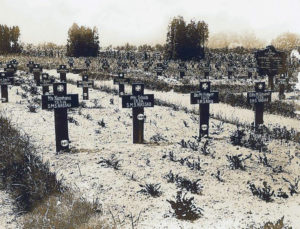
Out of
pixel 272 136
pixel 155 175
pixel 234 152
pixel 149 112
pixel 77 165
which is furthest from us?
pixel 149 112

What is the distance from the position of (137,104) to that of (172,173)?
8.55ft

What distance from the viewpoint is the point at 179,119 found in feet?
34.0

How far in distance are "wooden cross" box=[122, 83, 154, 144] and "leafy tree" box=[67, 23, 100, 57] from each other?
43361 mm

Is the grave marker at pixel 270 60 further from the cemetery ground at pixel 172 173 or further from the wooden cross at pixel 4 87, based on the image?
the wooden cross at pixel 4 87

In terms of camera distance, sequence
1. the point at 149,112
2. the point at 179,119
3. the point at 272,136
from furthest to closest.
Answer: the point at 149,112, the point at 179,119, the point at 272,136

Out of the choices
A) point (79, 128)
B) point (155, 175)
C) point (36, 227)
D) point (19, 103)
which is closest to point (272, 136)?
point (155, 175)

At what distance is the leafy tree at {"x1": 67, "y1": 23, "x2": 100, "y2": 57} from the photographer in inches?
1932

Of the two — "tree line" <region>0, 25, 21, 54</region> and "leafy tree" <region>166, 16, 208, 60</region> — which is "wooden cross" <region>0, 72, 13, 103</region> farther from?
"tree line" <region>0, 25, 21, 54</region>

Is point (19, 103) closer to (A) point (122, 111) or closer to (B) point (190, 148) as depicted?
(A) point (122, 111)

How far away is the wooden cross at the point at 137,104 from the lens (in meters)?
7.46

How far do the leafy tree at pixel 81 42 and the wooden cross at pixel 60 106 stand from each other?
1728 inches

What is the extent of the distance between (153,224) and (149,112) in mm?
7619

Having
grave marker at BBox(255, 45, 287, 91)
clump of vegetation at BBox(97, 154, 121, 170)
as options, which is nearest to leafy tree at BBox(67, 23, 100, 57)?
grave marker at BBox(255, 45, 287, 91)

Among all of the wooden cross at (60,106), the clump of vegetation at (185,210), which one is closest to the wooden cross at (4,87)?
the wooden cross at (60,106)
